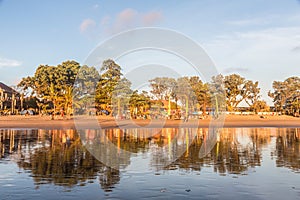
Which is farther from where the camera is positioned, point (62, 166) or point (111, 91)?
point (111, 91)

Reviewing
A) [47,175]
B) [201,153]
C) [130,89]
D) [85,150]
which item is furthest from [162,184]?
[130,89]

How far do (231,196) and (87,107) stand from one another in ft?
198

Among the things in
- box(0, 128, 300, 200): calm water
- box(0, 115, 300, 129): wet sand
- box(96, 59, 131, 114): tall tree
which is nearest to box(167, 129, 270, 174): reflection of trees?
box(0, 128, 300, 200): calm water

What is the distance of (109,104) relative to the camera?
2606 inches

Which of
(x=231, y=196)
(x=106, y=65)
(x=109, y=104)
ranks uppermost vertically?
(x=106, y=65)

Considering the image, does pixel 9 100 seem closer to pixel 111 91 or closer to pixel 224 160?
pixel 111 91

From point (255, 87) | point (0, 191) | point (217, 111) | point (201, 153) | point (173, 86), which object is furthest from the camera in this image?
point (255, 87)

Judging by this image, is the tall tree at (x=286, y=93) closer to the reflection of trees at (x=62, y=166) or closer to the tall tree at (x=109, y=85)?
the tall tree at (x=109, y=85)

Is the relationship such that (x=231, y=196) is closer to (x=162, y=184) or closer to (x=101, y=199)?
(x=162, y=184)

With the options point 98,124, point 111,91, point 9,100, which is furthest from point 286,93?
point 9,100

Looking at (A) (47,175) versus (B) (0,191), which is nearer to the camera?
(B) (0,191)

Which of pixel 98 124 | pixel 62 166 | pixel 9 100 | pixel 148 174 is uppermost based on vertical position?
pixel 9 100

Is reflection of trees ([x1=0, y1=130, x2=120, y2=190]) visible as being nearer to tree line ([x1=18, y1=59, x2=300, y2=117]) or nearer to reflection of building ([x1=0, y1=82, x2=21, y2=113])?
tree line ([x1=18, y1=59, x2=300, y2=117])

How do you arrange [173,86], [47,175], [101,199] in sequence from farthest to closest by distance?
[173,86] < [47,175] < [101,199]
